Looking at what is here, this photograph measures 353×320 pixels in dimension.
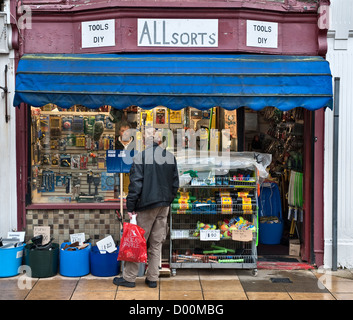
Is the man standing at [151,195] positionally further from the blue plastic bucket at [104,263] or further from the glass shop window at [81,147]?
the glass shop window at [81,147]

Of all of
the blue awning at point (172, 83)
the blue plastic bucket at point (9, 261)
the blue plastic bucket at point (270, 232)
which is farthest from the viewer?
the blue plastic bucket at point (270, 232)

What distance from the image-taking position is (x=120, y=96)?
6836mm

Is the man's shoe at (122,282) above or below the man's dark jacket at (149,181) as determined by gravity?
below

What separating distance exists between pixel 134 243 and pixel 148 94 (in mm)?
2019

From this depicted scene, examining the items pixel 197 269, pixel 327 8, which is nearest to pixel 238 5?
pixel 327 8

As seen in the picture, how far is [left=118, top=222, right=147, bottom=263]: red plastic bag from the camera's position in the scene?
6.41 metres

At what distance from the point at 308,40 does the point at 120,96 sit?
2.99 meters

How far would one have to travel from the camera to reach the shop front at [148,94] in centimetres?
684

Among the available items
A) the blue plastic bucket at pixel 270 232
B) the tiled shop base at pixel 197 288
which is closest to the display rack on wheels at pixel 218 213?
the tiled shop base at pixel 197 288

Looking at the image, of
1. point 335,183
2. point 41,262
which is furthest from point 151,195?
point 335,183

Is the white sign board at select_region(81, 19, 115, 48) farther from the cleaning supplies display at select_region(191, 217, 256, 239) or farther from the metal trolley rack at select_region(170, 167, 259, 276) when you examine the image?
the cleaning supplies display at select_region(191, 217, 256, 239)

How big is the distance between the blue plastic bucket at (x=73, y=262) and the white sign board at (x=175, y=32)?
124 inches

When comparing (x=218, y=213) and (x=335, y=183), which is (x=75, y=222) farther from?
(x=335, y=183)

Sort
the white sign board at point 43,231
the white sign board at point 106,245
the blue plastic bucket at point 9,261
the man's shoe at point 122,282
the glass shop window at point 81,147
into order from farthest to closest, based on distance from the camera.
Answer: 1. the glass shop window at point 81,147
2. the white sign board at point 43,231
3. the white sign board at point 106,245
4. the blue plastic bucket at point 9,261
5. the man's shoe at point 122,282
